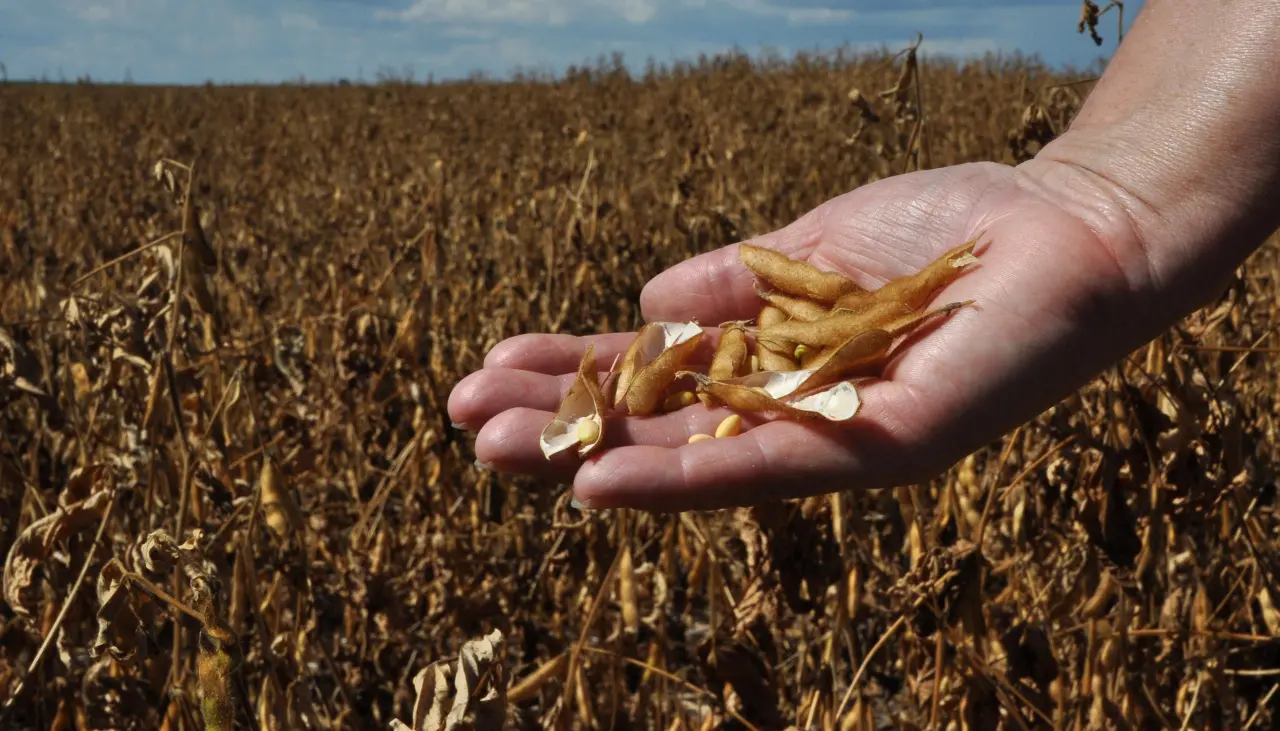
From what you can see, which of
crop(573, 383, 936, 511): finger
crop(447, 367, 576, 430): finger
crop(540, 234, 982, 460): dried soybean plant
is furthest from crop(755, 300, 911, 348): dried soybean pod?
crop(447, 367, 576, 430): finger

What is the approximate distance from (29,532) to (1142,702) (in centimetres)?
176

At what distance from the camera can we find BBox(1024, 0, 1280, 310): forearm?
1.52 meters

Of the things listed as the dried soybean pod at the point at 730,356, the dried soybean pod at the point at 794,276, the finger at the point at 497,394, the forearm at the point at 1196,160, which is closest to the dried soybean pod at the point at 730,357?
the dried soybean pod at the point at 730,356

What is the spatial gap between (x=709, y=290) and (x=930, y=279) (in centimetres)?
47

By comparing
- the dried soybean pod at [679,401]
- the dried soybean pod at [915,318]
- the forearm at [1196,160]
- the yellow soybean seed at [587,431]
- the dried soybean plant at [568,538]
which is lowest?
the dried soybean plant at [568,538]

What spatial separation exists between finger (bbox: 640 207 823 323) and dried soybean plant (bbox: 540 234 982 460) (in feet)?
0.14

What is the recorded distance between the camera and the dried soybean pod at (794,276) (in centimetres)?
184

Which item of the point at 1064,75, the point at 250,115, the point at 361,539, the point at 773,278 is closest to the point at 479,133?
the point at 250,115

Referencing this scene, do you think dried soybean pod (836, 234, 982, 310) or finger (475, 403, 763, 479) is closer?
finger (475, 403, 763, 479)

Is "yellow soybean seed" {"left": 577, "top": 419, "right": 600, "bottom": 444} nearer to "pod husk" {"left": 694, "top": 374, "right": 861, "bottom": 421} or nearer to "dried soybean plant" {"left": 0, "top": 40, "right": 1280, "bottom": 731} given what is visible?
"dried soybean plant" {"left": 0, "top": 40, "right": 1280, "bottom": 731}

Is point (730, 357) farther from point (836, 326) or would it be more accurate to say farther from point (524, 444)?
point (524, 444)

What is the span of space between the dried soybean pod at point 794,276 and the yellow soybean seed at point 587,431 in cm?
53

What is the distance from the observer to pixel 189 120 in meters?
13.4

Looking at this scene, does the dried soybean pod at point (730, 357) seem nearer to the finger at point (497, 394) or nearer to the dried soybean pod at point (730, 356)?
the dried soybean pod at point (730, 356)
